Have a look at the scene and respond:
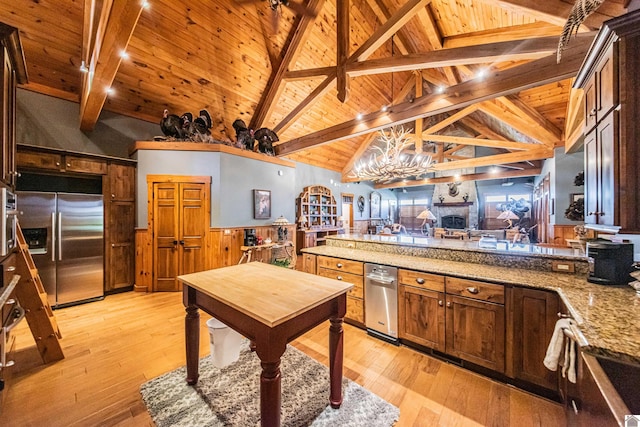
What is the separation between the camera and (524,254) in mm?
2264

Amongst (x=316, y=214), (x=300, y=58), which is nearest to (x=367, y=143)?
(x=316, y=214)

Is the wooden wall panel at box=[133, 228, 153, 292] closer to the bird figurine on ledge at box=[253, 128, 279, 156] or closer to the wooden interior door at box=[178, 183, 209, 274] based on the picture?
the wooden interior door at box=[178, 183, 209, 274]

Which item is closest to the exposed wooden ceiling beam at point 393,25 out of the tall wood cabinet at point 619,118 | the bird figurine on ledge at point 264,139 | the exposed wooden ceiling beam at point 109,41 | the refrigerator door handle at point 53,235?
the tall wood cabinet at point 619,118

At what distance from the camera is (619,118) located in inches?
55.1

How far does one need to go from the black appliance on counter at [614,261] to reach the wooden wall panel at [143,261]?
5.83 meters

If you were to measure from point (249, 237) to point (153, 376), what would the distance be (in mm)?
3109

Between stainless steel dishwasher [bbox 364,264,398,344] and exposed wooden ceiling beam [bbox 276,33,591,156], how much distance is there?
2726 mm

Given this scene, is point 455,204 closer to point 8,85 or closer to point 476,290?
point 476,290

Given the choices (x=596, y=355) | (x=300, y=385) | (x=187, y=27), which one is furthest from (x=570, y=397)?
Result: (x=187, y=27)

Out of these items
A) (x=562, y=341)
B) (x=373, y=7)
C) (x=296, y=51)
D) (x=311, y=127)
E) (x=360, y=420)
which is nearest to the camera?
(x=562, y=341)

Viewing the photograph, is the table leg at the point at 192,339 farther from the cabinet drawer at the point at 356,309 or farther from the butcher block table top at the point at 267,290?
the cabinet drawer at the point at 356,309

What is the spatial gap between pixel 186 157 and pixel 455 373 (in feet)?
16.9

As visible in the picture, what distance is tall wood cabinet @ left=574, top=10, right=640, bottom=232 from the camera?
53.1 inches

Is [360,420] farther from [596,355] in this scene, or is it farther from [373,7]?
[373,7]
